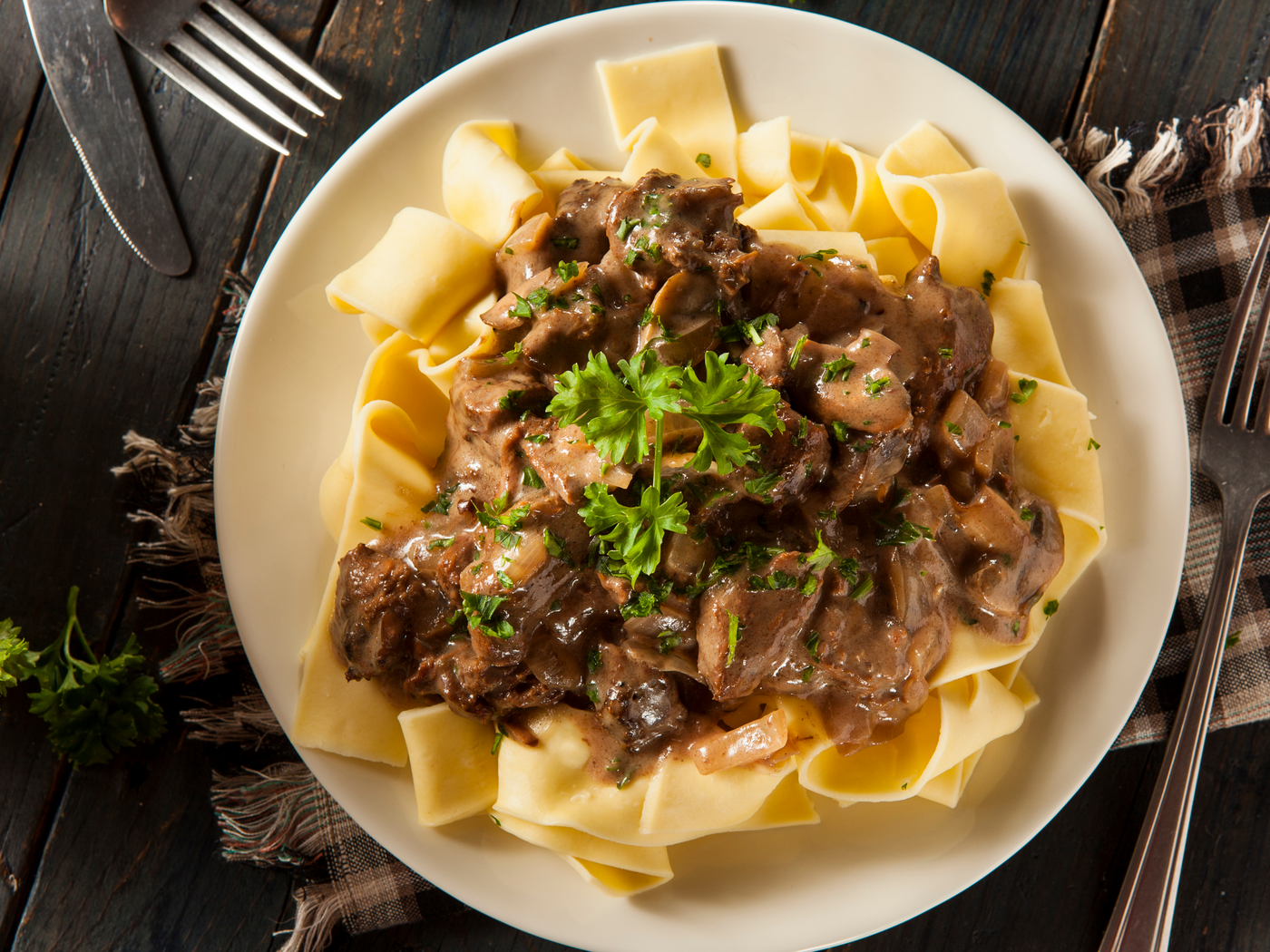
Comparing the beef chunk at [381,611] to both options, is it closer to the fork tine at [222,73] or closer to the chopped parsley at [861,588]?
the chopped parsley at [861,588]

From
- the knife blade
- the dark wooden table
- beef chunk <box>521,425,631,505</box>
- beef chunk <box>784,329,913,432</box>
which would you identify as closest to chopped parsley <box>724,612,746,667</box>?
beef chunk <box>521,425,631,505</box>

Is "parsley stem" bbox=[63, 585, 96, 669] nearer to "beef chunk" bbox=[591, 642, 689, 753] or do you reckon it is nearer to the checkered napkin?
the checkered napkin

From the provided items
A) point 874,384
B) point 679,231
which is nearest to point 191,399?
point 679,231

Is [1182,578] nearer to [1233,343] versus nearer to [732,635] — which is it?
[1233,343]

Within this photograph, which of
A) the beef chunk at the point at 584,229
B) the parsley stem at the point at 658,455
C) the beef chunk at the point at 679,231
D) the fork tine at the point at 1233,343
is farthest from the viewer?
the fork tine at the point at 1233,343

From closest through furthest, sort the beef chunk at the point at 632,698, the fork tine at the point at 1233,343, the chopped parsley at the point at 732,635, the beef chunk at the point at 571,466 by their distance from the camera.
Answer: the beef chunk at the point at 571,466 < the chopped parsley at the point at 732,635 < the beef chunk at the point at 632,698 < the fork tine at the point at 1233,343

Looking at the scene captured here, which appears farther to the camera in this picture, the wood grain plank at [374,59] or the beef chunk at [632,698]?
the wood grain plank at [374,59]

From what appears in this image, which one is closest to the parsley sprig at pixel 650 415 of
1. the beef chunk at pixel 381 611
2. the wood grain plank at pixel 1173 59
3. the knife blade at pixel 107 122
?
the beef chunk at pixel 381 611
